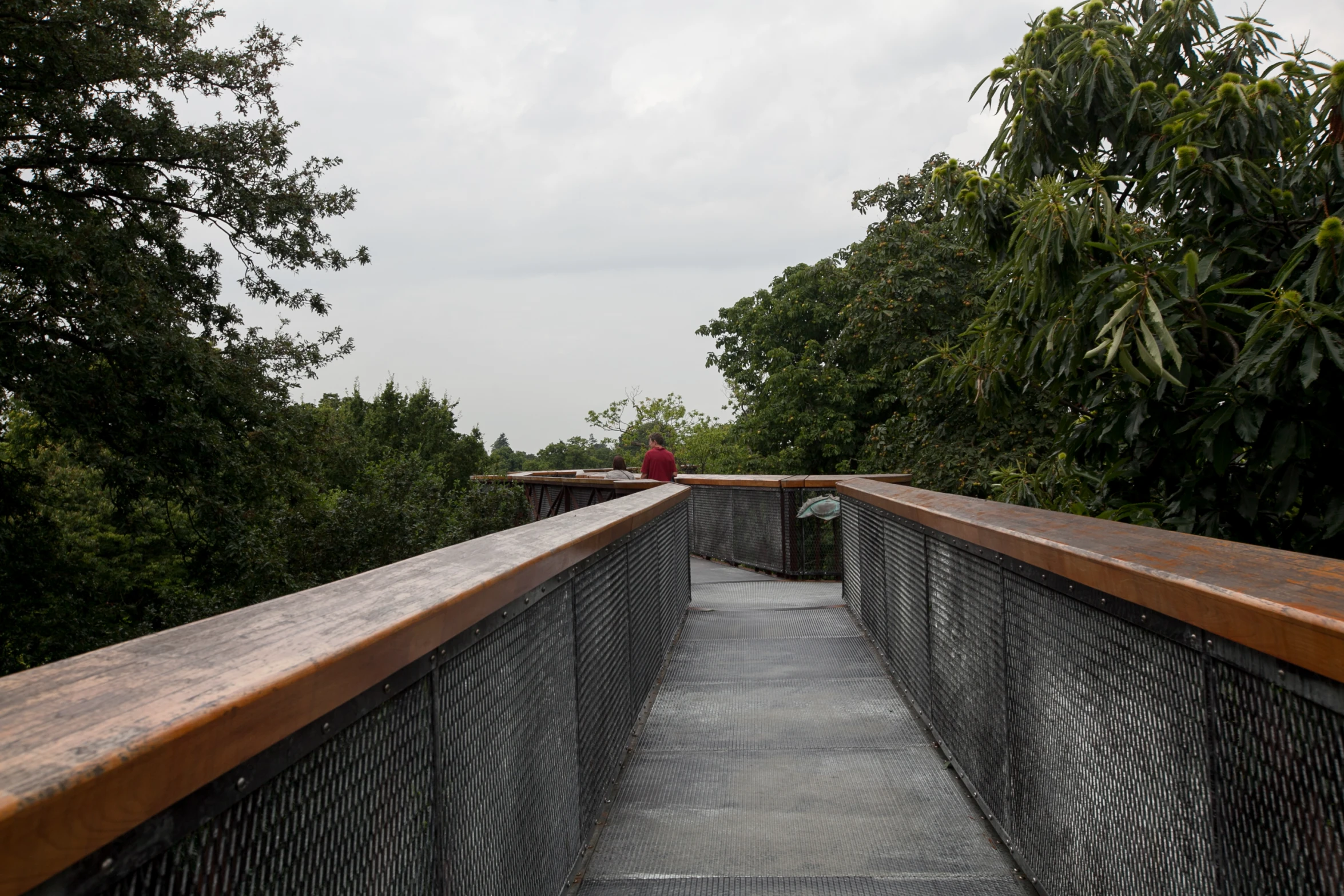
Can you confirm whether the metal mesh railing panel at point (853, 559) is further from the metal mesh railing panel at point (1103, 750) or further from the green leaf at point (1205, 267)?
the metal mesh railing panel at point (1103, 750)

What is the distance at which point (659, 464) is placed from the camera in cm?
1378

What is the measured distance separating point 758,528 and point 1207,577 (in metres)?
11.5

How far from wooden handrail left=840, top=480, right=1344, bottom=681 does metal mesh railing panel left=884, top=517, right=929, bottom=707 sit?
1545mm

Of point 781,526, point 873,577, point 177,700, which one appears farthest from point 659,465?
point 177,700

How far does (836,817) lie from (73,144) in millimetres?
16243

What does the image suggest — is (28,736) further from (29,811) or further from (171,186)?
(171,186)

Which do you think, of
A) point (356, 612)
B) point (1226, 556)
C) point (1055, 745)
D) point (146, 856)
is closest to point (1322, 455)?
point (1055, 745)

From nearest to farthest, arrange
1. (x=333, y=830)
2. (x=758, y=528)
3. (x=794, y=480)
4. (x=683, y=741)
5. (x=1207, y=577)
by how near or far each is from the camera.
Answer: (x=333, y=830)
(x=1207, y=577)
(x=683, y=741)
(x=794, y=480)
(x=758, y=528)

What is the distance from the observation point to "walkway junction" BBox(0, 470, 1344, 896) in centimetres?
121

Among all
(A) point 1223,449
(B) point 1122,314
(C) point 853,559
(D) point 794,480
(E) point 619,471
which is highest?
(B) point 1122,314

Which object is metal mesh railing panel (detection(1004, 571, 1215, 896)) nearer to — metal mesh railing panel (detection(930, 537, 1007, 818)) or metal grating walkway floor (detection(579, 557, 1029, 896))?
metal mesh railing panel (detection(930, 537, 1007, 818))

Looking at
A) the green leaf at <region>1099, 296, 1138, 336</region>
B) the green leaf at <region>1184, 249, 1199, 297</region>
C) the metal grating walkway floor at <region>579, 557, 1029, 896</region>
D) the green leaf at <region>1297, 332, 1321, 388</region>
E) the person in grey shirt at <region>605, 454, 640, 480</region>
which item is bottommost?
the metal grating walkway floor at <region>579, 557, 1029, 896</region>

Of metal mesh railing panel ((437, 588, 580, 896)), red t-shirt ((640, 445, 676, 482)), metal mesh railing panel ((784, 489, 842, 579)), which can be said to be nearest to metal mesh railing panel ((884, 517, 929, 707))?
metal mesh railing panel ((437, 588, 580, 896))

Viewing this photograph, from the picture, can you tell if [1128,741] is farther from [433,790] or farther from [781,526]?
[781,526]
